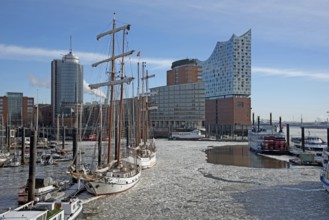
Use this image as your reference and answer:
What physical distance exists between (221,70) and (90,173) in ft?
547

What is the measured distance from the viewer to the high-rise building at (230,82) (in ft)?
571

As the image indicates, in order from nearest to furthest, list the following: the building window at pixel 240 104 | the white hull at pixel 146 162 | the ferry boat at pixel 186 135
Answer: the white hull at pixel 146 162, the ferry boat at pixel 186 135, the building window at pixel 240 104

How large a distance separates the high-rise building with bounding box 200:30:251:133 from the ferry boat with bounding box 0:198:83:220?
150389mm

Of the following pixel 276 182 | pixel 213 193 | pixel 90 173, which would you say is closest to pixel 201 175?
pixel 276 182

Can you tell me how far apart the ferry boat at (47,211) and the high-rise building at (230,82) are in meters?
150

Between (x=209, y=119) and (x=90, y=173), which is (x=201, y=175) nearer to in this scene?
(x=90, y=173)

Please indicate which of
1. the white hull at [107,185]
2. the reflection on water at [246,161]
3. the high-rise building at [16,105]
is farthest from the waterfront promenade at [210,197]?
the high-rise building at [16,105]

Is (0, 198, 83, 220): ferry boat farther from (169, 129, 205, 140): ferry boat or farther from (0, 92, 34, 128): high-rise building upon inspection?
(0, 92, 34, 128): high-rise building

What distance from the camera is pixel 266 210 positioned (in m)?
27.3

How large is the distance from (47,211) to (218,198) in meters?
14.9

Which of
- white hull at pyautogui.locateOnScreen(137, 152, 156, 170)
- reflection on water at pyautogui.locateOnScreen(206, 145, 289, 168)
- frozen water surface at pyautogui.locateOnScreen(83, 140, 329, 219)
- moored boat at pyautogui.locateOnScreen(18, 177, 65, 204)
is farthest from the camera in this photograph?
reflection on water at pyautogui.locateOnScreen(206, 145, 289, 168)

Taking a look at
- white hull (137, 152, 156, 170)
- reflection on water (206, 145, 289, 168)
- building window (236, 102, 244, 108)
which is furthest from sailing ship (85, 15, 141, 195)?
building window (236, 102, 244, 108)

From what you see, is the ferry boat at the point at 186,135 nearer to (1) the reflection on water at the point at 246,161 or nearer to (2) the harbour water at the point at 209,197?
(1) the reflection on water at the point at 246,161

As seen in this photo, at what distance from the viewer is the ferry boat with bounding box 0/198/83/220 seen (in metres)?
20.4
